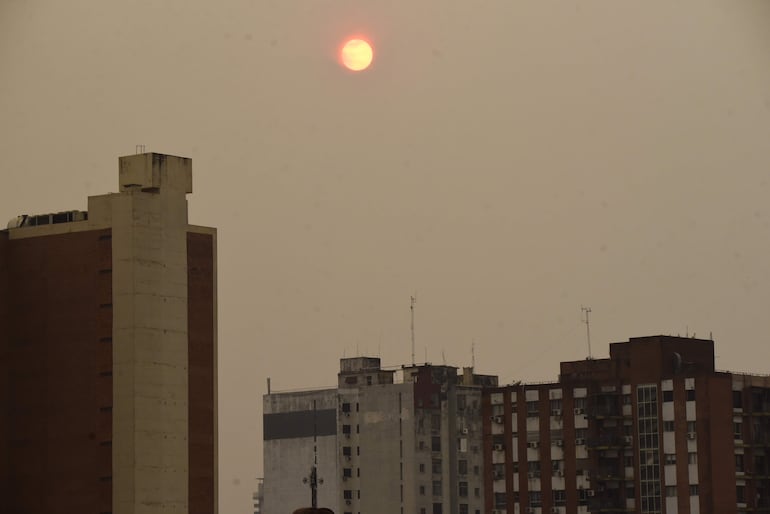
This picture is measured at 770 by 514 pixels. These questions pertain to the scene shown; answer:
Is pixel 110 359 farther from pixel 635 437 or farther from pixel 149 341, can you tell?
pixel 635 437

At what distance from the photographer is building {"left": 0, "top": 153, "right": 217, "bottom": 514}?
86.8 meters

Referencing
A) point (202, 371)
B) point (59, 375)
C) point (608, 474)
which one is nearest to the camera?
point (59, 375)

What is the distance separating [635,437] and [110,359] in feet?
231

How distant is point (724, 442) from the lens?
141750mm

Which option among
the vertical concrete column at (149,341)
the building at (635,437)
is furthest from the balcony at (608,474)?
the vertical concrete column at (149,341)

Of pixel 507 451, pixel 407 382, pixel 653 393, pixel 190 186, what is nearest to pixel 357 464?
pixel 407 382

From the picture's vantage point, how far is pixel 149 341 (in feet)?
289

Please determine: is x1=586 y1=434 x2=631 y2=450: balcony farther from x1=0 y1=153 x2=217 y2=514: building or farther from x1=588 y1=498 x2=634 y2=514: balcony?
x1=0 y1=153 x2=217 y2=514: building

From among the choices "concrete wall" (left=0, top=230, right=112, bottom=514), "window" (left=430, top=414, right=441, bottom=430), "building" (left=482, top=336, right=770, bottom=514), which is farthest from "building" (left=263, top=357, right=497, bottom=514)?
"concrete wall" (left=0, top=230, right=112, bottom=514)

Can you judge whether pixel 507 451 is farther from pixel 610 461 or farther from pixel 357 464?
pixel 357 464

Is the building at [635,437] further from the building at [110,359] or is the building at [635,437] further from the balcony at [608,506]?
the building at [110,359]

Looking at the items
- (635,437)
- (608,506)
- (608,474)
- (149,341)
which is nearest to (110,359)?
(149,341)

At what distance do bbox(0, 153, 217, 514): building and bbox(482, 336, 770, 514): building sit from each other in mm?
62016

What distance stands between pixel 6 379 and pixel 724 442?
2773 inches
